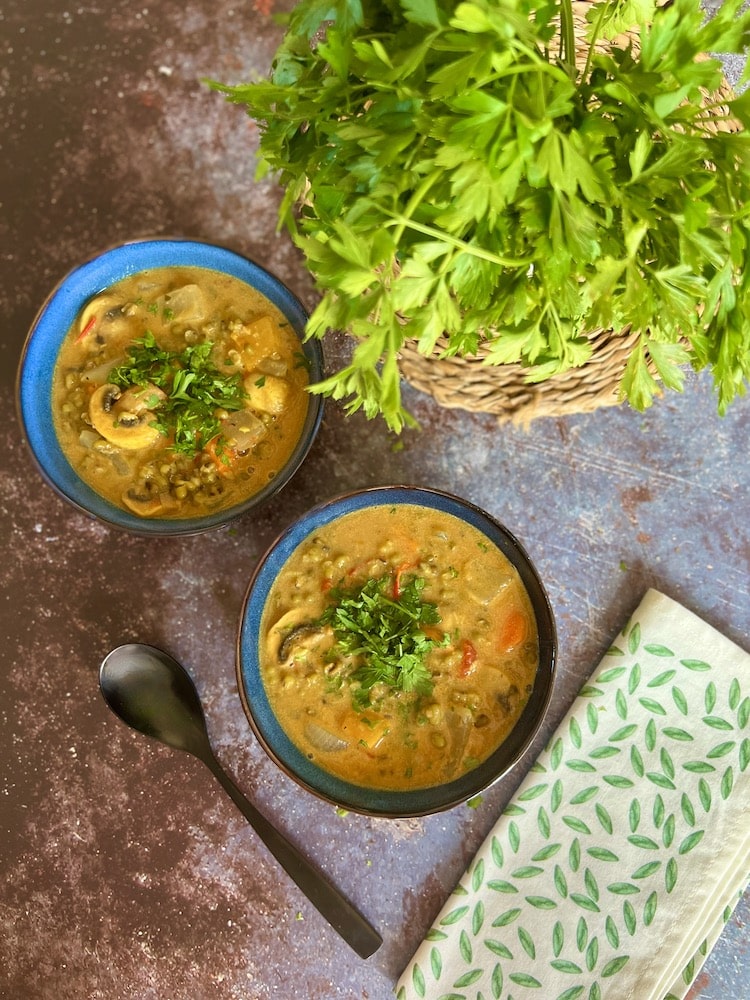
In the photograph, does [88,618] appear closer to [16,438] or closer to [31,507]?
[31,507]

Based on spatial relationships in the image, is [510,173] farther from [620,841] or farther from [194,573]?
[620,841]

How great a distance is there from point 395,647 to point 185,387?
968mm

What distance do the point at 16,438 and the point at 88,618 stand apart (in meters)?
0.63

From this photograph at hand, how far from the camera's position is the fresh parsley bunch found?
128 cm

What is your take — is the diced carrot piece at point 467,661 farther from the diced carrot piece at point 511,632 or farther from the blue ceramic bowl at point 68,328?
the blue ceramic bowl at point 68,328

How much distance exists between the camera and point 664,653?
2494 millimetres

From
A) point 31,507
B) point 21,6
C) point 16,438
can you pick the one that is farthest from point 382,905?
point 21,6

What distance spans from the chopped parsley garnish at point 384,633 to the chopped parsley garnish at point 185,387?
2.04 feet

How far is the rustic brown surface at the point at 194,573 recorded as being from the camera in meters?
2.55

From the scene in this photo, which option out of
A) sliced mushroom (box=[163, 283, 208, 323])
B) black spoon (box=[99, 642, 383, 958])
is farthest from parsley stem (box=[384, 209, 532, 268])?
black spoon (box=[99, 642, 383, 958])

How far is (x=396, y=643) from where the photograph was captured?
2.31 m

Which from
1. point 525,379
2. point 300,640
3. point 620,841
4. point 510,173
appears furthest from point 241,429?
point 620,841

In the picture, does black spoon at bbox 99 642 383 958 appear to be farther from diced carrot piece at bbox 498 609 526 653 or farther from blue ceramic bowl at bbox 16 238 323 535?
diced carrot piece at bbox 498 609 526 653

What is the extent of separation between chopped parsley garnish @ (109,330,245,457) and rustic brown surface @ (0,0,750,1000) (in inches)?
14.3
